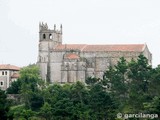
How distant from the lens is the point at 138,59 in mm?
103688

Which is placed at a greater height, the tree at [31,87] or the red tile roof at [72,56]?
the red tile roof at [72,56]

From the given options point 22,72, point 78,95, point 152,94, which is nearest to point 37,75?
point 22,72

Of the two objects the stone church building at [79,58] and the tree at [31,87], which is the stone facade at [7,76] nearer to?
the tree at [31,87]

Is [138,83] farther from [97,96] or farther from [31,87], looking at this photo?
[31,87]

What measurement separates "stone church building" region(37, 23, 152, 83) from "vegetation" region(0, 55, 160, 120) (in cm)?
250

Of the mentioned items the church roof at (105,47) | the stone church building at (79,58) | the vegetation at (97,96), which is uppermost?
the church roof at (105,47)

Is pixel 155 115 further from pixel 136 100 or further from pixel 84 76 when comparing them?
pixel 84 76

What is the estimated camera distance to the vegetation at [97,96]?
91250 millimetres

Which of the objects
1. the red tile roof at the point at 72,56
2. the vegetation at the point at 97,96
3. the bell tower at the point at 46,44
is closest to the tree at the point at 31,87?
the vegetation at the point at 97,96

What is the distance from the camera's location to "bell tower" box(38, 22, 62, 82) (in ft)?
379

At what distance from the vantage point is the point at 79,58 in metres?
114

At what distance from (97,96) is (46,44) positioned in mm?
24481

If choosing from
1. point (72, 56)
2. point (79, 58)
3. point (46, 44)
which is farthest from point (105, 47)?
point (46, 44)

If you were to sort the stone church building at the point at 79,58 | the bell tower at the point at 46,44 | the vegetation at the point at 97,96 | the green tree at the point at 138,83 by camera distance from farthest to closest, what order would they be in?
the bell tower at the point at 46,44
the stone church building at the point at 79,58
the green tree at the point at 138,83
the vegetation at the point at 97,96
